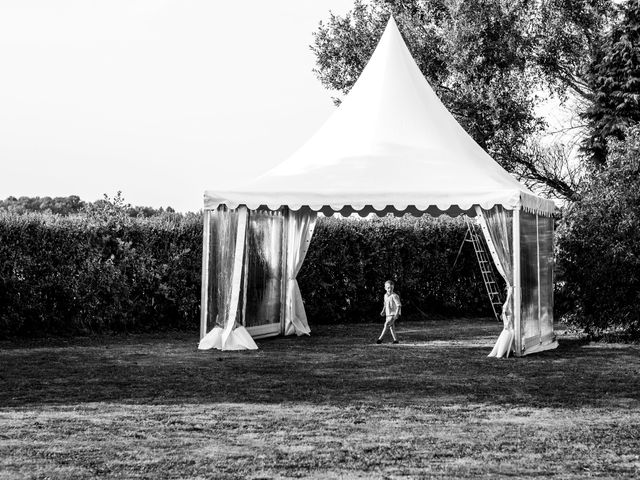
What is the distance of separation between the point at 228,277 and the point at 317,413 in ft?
19.5

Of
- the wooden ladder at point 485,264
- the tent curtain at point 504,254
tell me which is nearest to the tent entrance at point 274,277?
the tent curtain at point 504,254

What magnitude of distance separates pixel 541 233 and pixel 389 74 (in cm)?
360

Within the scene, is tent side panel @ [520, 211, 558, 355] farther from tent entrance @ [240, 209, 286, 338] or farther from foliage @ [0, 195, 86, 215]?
foliage @ [0, 195, 86, 215]

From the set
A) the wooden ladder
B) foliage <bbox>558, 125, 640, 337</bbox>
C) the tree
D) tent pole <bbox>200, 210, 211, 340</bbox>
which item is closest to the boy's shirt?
tent pole <bbox>200, 210, 211, 340</bbox>

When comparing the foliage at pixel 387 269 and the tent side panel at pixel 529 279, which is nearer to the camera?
the tent side panel at pixel 529 279

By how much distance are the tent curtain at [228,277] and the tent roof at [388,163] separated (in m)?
0.35

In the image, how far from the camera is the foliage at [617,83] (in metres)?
25.7

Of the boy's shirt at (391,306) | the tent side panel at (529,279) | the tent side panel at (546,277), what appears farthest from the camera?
the boy's shirt at (391,306)

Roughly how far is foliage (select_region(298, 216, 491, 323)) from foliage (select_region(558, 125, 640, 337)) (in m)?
5.33

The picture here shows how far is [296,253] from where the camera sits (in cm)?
1623

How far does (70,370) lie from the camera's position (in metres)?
10.9

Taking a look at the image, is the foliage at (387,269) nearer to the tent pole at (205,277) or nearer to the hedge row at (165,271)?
the hedge row at (165,271)

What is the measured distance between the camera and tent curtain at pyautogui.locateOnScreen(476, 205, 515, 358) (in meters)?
12.5

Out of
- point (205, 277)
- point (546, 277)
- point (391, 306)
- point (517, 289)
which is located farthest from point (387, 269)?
point (517, 289)
